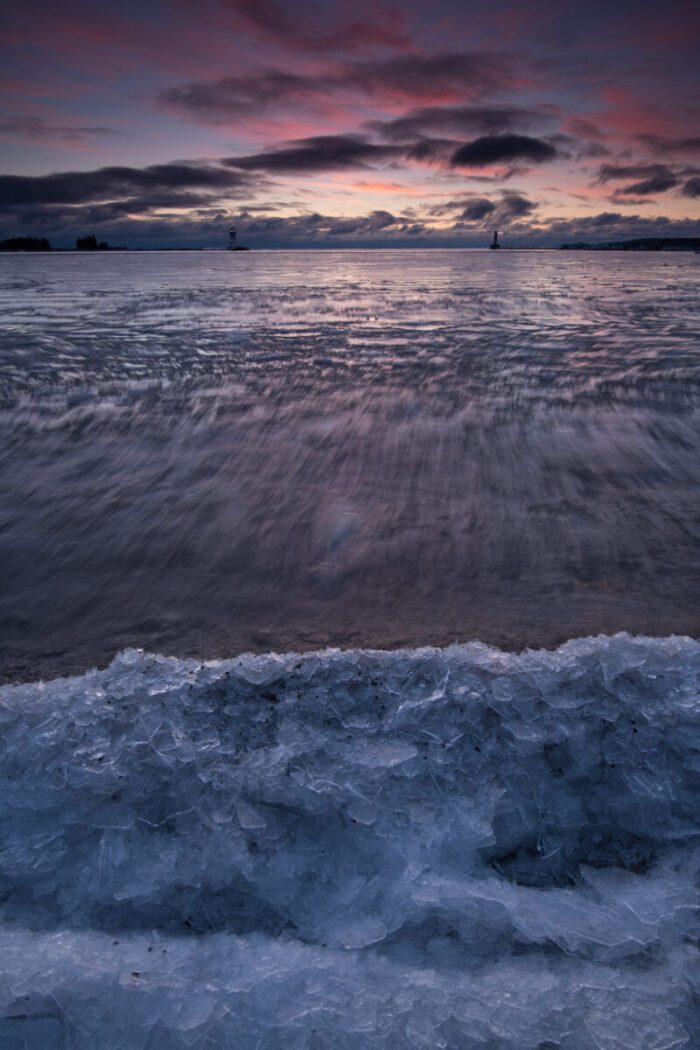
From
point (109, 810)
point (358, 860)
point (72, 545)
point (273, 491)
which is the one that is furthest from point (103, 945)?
point (273, 491)

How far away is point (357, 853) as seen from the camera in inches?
66.5

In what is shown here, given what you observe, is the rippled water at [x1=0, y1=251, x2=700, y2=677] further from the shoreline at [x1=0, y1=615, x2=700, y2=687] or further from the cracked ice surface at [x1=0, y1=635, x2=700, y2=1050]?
the cracked ice surface at [x1=0, y1=635, x2=700, y2=1050]

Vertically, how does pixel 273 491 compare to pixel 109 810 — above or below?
above

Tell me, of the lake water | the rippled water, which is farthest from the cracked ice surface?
the rippled water

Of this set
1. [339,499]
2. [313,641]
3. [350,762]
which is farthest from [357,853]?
[339,499]

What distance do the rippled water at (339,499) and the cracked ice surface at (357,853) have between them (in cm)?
68

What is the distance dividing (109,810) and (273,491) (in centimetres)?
304

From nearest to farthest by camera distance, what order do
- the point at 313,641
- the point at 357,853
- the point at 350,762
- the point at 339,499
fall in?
the point at 357,853
the point at 350,762
the point at 313,641
the point at 339,499

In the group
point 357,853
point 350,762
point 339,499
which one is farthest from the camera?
point 339,499

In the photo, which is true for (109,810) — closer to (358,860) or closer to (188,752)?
(188,752)

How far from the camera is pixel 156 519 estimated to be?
4.14 m

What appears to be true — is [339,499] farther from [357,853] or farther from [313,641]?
[357,853]

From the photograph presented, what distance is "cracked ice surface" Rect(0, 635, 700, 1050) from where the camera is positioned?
1.33 meters

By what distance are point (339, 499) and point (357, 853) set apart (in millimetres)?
2968
